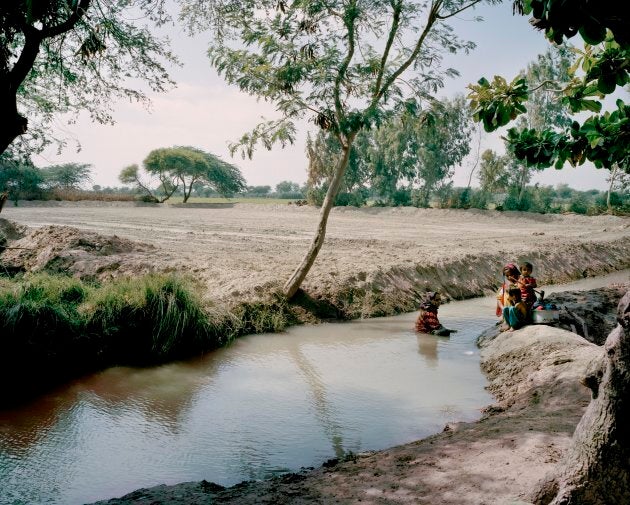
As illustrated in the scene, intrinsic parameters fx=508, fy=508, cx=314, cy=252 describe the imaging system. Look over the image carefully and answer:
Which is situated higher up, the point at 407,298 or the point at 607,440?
the point at 607,440

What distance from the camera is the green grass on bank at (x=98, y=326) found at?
745 centimetres

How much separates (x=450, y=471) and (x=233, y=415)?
10.9 feet

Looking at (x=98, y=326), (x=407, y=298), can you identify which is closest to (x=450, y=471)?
(x=98, y=326)

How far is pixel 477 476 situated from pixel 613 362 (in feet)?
5.08

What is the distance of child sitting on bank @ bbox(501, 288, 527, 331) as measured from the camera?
29.0 feet

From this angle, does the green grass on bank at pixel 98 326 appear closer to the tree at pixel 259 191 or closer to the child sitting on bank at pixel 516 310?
the child sitting on bank at pixel 516 310

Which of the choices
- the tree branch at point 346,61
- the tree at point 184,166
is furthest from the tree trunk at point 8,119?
the tree at point 184,166

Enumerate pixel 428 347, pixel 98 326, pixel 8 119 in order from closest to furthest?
pixel 8 119, pixel 98 326, pixel 428 347

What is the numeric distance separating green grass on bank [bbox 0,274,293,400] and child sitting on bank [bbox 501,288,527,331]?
16.6ft

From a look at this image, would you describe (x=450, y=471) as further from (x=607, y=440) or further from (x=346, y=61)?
(x=346, y=61)

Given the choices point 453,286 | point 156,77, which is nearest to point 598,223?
point 453,286

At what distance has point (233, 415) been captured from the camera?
6.46 m

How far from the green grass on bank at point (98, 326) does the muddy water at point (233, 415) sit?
0.45 meters

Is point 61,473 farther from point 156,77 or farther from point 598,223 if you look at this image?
point 598,223
